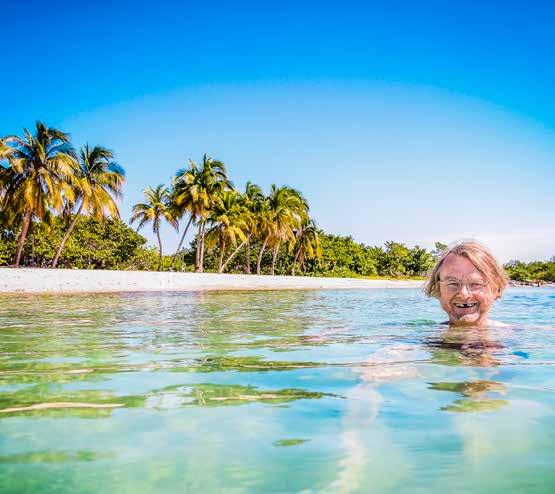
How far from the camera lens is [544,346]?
3967 mm

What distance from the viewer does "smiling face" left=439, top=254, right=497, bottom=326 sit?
157 inches

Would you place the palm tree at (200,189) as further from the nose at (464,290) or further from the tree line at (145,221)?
the nose at (464,290)

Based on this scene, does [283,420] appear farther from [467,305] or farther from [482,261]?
[467,305]

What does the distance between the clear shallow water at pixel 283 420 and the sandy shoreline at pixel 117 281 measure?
18546 millimetres

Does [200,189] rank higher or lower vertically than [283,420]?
higher

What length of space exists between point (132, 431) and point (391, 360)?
79.9 inches

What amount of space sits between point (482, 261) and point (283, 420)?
2.66 meters

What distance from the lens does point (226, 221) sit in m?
38.9

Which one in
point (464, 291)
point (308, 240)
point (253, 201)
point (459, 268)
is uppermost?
point (253, 201)

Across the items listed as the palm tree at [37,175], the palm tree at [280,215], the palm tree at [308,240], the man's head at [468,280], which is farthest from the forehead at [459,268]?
the palm tree at [308,240]

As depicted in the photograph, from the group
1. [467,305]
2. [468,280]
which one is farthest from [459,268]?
[467,305]

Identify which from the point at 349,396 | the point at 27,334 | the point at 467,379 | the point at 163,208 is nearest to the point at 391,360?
the point at 467,379

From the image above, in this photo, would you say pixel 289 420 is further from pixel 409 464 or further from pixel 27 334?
pixel 27 334

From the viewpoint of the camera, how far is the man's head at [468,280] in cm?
396
